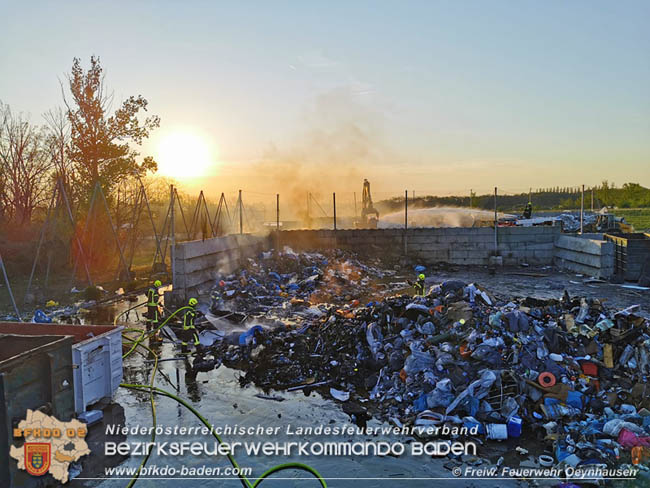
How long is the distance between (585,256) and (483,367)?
42.4 ft

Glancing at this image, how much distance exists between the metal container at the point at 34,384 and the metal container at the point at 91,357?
1.57 ft

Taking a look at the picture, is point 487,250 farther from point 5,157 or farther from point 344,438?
point 5,157

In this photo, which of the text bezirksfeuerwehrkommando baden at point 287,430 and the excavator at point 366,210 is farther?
the excavator at point 366,210

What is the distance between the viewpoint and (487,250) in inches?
789

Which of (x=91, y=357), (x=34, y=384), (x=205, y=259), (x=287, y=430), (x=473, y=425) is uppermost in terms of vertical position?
(x=205, y=259)

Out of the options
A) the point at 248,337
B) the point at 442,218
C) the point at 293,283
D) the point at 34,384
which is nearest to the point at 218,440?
the point at 34,384

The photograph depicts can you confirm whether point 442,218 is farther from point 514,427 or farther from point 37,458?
point 37,458

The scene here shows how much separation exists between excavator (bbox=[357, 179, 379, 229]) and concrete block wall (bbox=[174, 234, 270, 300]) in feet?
31.9

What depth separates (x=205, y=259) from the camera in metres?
13.7

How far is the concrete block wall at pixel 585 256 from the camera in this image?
16.2 m

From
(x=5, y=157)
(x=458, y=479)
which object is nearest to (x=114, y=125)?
(x=5, y=157)

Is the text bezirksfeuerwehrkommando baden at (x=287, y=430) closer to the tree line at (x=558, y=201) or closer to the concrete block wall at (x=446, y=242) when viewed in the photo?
the concrete block wall at (x=446, y=242)

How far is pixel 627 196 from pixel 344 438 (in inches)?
2343

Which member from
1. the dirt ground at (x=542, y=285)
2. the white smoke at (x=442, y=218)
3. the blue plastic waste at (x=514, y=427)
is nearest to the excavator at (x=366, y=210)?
the white smoke at (x=442, y=218)
